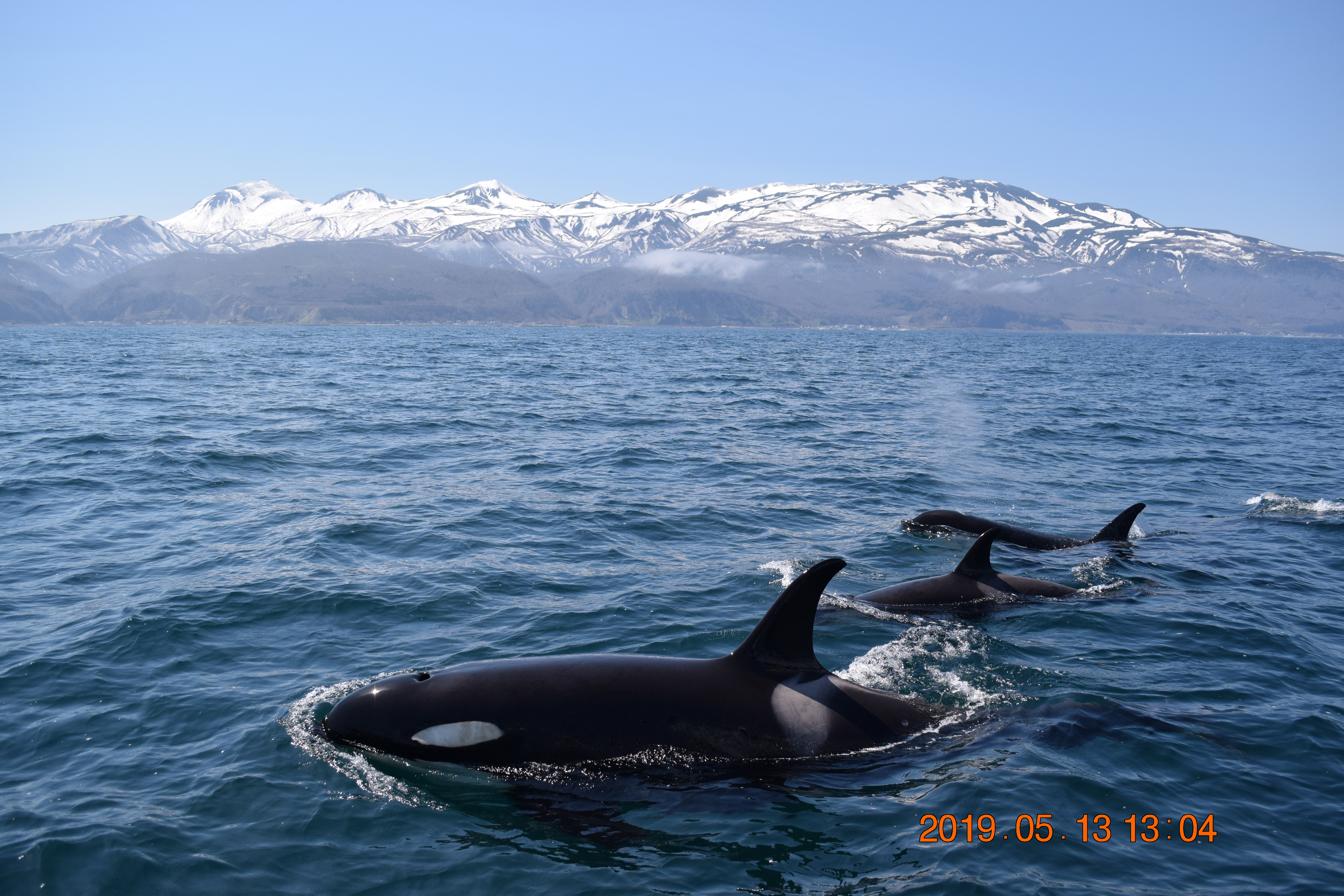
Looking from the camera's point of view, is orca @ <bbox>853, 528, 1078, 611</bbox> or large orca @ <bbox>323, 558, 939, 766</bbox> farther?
orca @ <bbox>853, 528, 1078, 611</bbox>

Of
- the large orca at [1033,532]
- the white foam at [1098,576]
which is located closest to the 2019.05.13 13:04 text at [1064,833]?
the white foam at [1098,576]

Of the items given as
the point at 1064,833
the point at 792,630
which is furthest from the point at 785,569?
the point at 1064,833

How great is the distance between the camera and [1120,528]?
57.4 ft

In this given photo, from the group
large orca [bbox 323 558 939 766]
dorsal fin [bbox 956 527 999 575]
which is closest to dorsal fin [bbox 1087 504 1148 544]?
dorsal fin [bbox 956 527 999 575]

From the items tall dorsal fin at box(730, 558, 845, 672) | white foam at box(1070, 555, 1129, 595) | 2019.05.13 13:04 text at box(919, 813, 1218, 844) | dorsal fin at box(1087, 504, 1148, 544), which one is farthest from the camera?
dorsal fin at box(1087, 504, 1148, 544)

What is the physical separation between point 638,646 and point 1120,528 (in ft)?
37.1

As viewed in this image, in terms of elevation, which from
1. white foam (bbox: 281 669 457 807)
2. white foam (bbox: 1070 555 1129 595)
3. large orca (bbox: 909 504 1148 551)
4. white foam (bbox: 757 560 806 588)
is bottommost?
white foam (bbox: 281 669 457 807)

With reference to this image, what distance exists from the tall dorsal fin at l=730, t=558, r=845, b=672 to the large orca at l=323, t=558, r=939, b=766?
0.04 ft

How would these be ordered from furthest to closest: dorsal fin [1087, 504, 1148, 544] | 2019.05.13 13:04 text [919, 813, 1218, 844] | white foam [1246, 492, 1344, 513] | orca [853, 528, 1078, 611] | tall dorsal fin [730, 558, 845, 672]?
white foam [1246, 492, 1344, 513]
dorsal fin [1087, 504, 1148, 544]
orca [853, 528, 1078, 611]
tall dorsal fin [730, 558, 845, 672]
2019.05.13 13:04 text [919, 813, 1218, 844]

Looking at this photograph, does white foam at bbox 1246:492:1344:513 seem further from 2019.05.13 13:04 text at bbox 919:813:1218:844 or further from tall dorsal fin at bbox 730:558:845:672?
tall dorsal fin at bbox 730:558:845:672

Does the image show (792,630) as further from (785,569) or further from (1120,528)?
(1120,528)

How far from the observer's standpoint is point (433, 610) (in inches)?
512

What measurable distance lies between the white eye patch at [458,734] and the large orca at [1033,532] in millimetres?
11804

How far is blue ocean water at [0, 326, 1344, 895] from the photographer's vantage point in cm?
714
